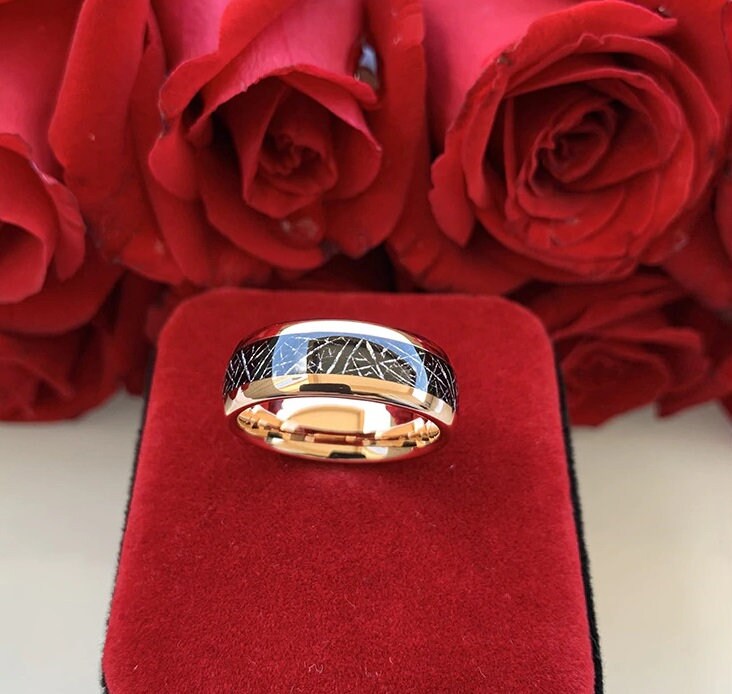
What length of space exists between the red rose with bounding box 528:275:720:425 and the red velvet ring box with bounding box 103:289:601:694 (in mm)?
51

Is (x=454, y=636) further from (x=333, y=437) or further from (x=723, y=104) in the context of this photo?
(x=723, y=104)

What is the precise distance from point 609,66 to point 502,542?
0.27 metres

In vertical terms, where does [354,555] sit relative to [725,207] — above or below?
below

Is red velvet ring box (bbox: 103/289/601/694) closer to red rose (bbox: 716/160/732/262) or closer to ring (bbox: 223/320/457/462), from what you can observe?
ring (bbox: 223/320/457/462)

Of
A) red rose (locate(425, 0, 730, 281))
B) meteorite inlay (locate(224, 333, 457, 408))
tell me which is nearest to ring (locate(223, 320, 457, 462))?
meteorite inlay (locate(224, 333, 457, 408))

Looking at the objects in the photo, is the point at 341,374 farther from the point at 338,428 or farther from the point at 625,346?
the point at 625,346

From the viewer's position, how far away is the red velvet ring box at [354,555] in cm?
42

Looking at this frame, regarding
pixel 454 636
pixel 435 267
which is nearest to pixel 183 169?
pixel 435 267

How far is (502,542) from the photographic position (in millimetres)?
472

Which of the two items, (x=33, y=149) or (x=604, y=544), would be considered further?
(x=604, y=544)

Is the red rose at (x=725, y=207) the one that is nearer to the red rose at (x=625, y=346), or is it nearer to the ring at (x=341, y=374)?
the red rose at (x=625, y=346)

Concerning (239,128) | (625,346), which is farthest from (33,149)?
(625,346)

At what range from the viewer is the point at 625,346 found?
593 mm

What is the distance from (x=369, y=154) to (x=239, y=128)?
0.26ft
